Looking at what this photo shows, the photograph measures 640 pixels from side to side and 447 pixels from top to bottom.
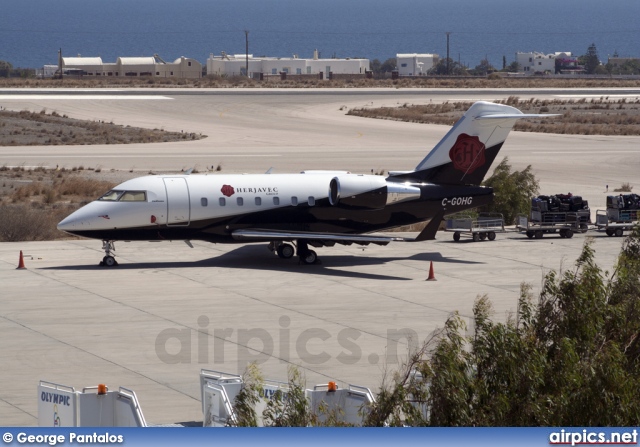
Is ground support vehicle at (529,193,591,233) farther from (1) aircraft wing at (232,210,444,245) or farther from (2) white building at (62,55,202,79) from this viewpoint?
(2) white building at (62,55,202,79)

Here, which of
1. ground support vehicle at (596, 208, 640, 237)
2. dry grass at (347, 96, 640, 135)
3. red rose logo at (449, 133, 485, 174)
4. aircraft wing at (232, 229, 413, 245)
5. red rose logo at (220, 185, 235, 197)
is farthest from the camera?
dry grass at (347, 96, 640, 135)

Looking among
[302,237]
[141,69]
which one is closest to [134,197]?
[302,237]

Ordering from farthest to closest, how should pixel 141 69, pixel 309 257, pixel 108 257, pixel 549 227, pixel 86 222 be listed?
pixel 141 69, pixel 549 227, pixel 309 257, pixel 108 257, pixel 86 222

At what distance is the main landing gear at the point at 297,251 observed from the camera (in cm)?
3422

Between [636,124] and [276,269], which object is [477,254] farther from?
[636,124]

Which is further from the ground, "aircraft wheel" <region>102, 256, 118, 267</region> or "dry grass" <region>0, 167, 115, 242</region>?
"dry grass" <region>0, 167, 115, 242</region>

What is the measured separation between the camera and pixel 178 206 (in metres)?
33.0

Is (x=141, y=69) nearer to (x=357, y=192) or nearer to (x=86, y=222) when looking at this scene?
(x=86, y=222)

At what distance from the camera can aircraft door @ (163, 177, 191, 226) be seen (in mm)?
33000

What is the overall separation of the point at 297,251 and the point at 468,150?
6.67 meters

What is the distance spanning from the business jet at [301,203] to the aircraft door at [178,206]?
31 millimetres
